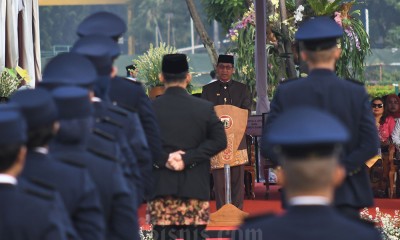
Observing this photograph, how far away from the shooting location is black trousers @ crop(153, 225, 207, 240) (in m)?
9.12

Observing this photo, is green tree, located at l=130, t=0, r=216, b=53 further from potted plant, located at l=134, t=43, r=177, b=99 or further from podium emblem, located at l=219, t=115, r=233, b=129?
podium emblem, located at l=219, t=115, r=233, b=129

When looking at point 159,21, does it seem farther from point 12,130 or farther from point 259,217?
point 259,217

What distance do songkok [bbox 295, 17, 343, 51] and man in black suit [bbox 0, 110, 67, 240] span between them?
259 cm

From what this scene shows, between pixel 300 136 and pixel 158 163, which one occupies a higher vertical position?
pixel 300 136

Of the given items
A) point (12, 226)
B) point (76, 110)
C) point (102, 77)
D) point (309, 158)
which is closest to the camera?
point (309, 158)

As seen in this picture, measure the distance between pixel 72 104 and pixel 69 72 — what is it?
526 mm

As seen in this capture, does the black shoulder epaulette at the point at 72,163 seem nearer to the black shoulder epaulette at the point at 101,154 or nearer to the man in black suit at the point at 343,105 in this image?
the black shoulder epaulette at the point at 101,154

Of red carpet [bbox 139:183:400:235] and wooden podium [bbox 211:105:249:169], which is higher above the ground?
wooden podium [bbox 211:105:249:169]

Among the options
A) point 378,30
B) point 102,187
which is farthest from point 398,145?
point 378,30

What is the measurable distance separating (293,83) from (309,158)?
3.21 metres

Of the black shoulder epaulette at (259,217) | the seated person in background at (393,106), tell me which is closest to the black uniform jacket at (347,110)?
the black shoulder epaulette at (259,217)

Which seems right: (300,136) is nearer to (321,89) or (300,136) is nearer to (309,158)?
(309,158)

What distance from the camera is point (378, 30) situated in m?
67.4

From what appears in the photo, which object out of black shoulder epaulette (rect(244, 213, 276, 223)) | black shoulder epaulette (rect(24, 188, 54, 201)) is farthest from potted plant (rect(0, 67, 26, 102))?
black shoulder epaulette (rect(244, 213, 276, 223))
